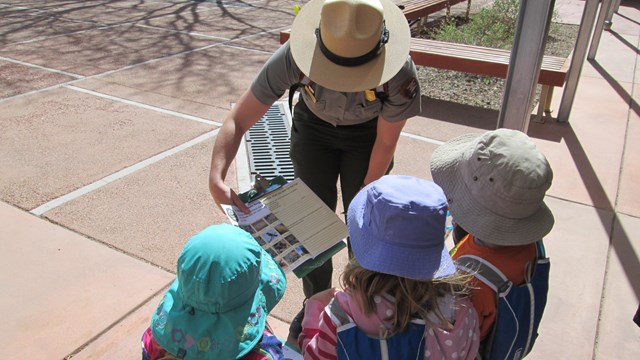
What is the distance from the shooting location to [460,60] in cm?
573

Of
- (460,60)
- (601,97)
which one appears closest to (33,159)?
(460,60)

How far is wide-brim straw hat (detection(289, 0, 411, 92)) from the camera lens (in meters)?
1.77

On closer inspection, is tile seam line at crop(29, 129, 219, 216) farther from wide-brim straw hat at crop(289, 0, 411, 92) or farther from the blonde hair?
the blonde hair

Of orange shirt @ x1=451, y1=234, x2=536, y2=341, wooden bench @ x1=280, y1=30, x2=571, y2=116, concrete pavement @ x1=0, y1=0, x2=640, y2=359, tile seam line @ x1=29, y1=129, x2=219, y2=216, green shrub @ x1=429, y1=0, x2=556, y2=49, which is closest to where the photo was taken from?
orange shirt @ x1=451, y1=234, x2=536, y2=341

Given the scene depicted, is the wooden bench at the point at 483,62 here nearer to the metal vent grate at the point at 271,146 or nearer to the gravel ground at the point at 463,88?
the gravel ground at the point at 463,88

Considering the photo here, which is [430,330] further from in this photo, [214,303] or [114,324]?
[114,324]

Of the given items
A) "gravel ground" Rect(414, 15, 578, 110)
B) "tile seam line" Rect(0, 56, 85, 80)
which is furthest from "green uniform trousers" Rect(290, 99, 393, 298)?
"tile seam line" Rect(0, 56, 85, 80)

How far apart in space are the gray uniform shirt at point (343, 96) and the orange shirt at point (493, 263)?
628mm

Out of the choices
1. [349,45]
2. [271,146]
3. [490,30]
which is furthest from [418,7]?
[349,45]

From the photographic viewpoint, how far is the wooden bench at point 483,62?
521 centimetres

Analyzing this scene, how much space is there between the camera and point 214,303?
4.60ft

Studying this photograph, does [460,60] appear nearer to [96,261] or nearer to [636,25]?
[96,261]

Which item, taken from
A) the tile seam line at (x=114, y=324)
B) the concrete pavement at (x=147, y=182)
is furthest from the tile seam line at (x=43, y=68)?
the tile seam line at (x=114, y=324)

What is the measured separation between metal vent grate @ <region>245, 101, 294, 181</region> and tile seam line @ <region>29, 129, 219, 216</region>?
450 mm
